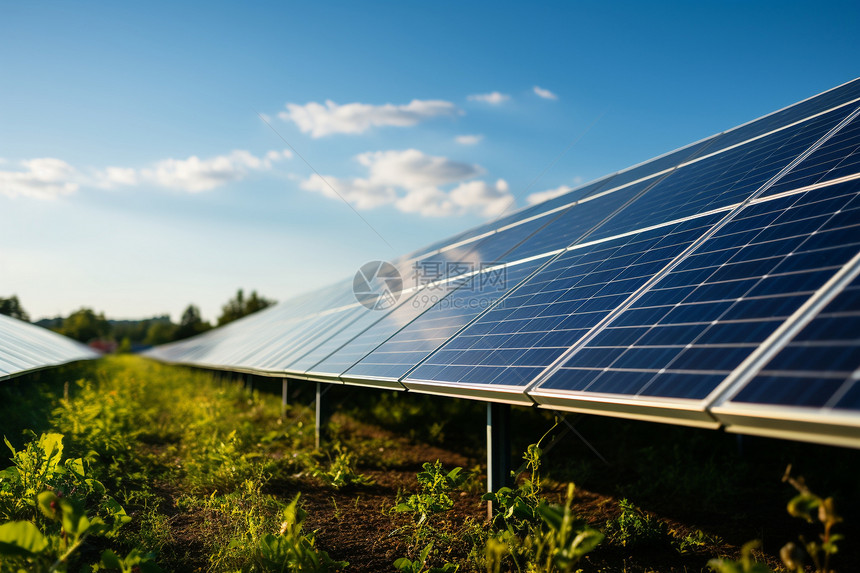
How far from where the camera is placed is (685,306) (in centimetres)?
498

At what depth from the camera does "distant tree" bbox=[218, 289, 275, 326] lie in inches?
4221

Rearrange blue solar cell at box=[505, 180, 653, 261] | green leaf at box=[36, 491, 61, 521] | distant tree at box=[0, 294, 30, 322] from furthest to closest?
distant tree at box=[0, 294, 30, 322], blue solar cell at box=[505, 180, 653, 261], green leaf at box=[36, 491, 61, 521]

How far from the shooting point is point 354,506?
7.90 m

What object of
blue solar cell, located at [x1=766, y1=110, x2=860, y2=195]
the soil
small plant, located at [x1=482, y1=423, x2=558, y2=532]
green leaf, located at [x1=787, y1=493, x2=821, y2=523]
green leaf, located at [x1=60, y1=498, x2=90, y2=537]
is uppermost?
blue solar cell, located at [x1=766, y1=110, x2=860, y2=195]

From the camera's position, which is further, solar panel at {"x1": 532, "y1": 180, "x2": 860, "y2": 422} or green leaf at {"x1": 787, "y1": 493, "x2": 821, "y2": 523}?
solar panel at {"x1": 532, "y1": 180, "x2": 860, "y2": 422}

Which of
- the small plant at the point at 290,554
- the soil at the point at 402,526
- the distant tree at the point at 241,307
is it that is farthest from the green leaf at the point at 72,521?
the distant tree at the point at 241,307

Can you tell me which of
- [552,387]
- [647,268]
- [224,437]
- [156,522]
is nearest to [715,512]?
[647,268]

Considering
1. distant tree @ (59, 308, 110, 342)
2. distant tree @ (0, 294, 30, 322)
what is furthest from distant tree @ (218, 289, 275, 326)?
distant tree @ (0, 294, 30, 322)

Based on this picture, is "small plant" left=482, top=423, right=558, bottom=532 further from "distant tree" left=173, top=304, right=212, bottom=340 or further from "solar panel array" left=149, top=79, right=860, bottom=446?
"distant tree" left=173, top=304, right=212, bottom=340

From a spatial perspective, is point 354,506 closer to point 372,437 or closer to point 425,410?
point 372,437

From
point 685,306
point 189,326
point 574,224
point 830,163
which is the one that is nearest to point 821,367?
point 685,306

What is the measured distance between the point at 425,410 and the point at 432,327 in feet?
17.4

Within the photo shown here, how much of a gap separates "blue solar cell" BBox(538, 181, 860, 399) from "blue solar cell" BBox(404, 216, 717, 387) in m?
0.47

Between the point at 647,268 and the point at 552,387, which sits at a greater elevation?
the point at 647,268
